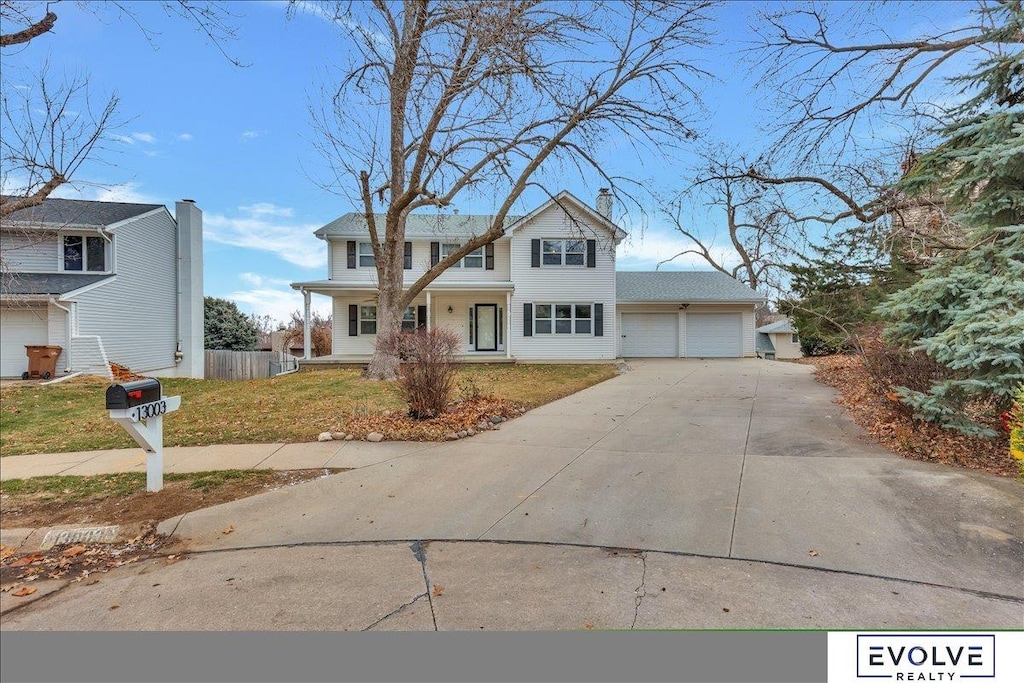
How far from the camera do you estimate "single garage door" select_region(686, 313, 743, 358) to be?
63.6 ft

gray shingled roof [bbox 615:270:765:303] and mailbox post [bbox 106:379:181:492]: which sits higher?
gray shingled roof [bbox 615:270:765:303]

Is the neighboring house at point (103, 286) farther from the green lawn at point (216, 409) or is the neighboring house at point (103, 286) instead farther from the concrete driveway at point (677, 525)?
the concrete driveway at point (677, 525)

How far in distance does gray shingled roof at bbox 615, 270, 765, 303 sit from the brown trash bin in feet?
55.0

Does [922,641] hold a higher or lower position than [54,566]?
lower

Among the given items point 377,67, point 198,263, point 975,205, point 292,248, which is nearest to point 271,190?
point 292,248

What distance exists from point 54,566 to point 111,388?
3.40 feet

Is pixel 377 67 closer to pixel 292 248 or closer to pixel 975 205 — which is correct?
pixel 292 248

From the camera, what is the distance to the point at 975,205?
4.68 m

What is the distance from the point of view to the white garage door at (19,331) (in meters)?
4.73

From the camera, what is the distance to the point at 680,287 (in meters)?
20.2

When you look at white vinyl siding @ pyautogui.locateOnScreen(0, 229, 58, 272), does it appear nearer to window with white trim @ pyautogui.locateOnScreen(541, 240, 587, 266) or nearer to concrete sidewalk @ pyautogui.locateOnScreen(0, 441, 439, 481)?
concrete sidewalk @ pyautogui.locateOnScreen(0, 441, 439, 481)

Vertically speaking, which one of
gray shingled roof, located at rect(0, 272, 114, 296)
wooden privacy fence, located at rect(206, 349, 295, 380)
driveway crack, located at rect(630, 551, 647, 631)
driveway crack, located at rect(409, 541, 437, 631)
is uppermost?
gray shingled roof, located at rect(0, 272, 114, 296)

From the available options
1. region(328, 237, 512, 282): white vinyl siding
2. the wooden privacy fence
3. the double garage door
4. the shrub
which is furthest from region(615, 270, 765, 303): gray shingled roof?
the wooden privacy fence

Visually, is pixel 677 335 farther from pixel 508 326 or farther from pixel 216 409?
pixel 216 409
